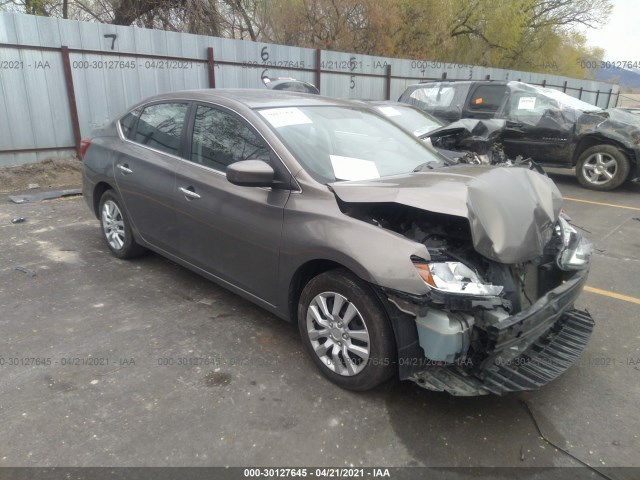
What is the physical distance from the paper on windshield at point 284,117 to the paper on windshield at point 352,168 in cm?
41

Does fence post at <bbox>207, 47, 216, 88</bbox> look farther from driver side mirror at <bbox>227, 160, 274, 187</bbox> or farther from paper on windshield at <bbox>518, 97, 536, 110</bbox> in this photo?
driver side mirror at <bbox>227, 160, 274, 187</bbox>

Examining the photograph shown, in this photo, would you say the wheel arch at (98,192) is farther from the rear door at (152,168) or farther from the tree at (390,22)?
the tree at (390,22)

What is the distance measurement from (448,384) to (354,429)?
0.56 meters

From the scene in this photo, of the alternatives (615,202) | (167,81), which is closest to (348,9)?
(167,81)

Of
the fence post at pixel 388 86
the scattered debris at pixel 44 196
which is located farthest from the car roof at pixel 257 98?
the fence post at pixel 388 86

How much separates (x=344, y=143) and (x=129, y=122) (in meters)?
2.36

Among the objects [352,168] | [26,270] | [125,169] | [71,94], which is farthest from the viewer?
[71,94]

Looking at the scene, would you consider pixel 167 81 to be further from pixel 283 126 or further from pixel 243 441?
pixel 243 441

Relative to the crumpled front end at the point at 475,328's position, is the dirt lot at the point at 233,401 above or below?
below

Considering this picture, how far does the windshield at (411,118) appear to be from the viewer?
7090 mm

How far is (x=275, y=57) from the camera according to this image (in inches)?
461

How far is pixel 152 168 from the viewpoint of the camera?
13.3 ft

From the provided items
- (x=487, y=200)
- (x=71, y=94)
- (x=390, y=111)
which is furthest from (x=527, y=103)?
(x=71, y=94)

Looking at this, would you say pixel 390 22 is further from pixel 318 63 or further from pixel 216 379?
pixel 216 379
